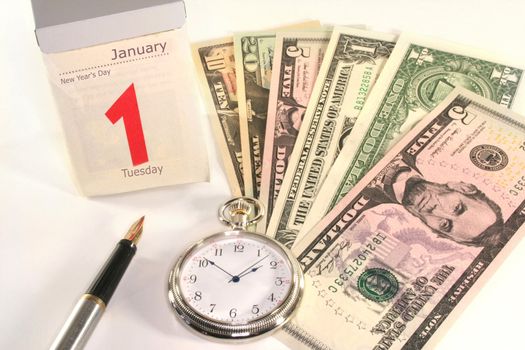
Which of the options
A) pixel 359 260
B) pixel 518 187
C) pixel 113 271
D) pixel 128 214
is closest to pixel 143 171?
pixel 128 214

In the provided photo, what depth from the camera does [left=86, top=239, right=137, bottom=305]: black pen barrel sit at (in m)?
0.65

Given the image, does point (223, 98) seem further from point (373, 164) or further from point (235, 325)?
point (235, 325)

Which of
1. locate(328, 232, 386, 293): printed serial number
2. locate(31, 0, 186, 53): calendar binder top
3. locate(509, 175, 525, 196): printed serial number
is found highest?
locate(31, 0, 186, 53): calendar binder top

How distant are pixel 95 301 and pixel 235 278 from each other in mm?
132

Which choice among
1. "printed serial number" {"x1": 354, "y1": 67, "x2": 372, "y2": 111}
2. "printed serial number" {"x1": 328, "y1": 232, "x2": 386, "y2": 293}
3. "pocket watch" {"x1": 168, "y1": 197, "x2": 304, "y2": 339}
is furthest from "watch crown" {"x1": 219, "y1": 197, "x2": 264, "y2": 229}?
"printed serial number" {"x1": 354, "y1": 67, "x2": 372, "y2": 111}

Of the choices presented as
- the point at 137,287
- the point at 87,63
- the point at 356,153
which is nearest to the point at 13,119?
the point at 87,63

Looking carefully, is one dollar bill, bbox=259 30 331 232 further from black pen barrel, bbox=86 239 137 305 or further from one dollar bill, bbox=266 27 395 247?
black pen barrel, bbox=86 239 137 305

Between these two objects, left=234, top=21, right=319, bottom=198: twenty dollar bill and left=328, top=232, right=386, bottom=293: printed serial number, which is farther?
left=234, top=21, right=319, bottom=198: twenty dollar bill

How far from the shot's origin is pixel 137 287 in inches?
27.0

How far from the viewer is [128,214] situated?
0.77m

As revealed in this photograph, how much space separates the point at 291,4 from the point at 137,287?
502 mm

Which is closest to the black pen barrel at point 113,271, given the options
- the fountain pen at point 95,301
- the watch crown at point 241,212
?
the fountain pen at point 95,301

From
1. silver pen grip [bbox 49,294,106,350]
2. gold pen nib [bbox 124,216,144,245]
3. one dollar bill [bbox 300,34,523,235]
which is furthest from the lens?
one dollar bill [bbox 300,34,523,235]

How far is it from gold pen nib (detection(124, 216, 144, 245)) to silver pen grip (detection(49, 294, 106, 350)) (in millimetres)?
85
